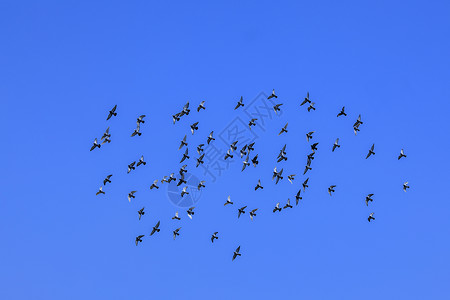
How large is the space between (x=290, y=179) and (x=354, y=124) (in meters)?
12.7

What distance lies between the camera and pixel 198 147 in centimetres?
8688

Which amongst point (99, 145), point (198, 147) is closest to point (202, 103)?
point (198, 147)

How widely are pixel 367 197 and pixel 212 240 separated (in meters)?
24.7

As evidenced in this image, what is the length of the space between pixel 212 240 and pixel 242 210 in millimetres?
6540

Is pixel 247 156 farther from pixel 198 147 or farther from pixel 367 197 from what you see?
pixel 367 197

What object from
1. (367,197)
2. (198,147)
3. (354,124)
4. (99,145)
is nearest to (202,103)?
(198,147)

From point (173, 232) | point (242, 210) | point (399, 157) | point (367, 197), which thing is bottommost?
point (173, 232)

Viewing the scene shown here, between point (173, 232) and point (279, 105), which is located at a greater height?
point (279, 105)

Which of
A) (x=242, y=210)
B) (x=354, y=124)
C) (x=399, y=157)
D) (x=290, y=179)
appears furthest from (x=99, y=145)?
(x=399, y=157)

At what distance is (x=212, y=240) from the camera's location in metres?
88.6

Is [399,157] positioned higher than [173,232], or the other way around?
[399,157]

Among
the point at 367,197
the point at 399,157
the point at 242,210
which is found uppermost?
the point at 399,157

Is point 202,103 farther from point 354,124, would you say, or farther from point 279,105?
point 354,124

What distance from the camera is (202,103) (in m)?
86.2
